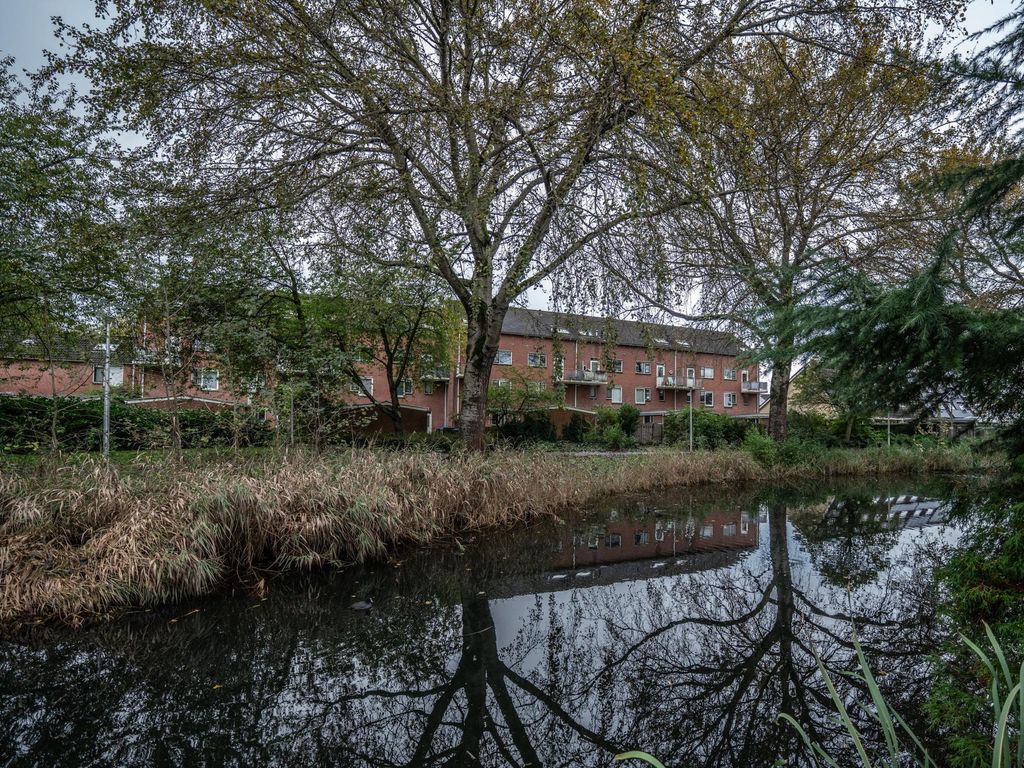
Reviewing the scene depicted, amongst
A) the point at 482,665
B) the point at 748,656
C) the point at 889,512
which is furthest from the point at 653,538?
the point at 889,512

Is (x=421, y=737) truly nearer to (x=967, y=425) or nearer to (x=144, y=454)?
(x=967, y=425)

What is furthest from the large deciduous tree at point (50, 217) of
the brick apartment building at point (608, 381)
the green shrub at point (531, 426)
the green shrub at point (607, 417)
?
the green shrub at point (607, 417)

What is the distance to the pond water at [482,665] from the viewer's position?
301 centimetres

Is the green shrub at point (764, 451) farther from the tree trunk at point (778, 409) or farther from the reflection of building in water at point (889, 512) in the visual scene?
the reflection of building in water at point (889, 512)

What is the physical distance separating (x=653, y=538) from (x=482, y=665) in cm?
519

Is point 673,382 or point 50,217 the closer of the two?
point 50,217

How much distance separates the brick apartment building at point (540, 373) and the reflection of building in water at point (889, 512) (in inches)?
153

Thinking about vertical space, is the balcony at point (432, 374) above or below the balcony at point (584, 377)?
below

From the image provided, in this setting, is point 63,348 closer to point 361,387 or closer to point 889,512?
point 361,387

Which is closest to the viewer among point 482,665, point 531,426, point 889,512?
point 482,665

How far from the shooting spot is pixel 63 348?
10789mm

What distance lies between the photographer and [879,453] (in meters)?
19.3

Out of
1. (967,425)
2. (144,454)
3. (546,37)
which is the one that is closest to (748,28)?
(546,37)

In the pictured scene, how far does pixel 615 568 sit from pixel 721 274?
7957 mm
